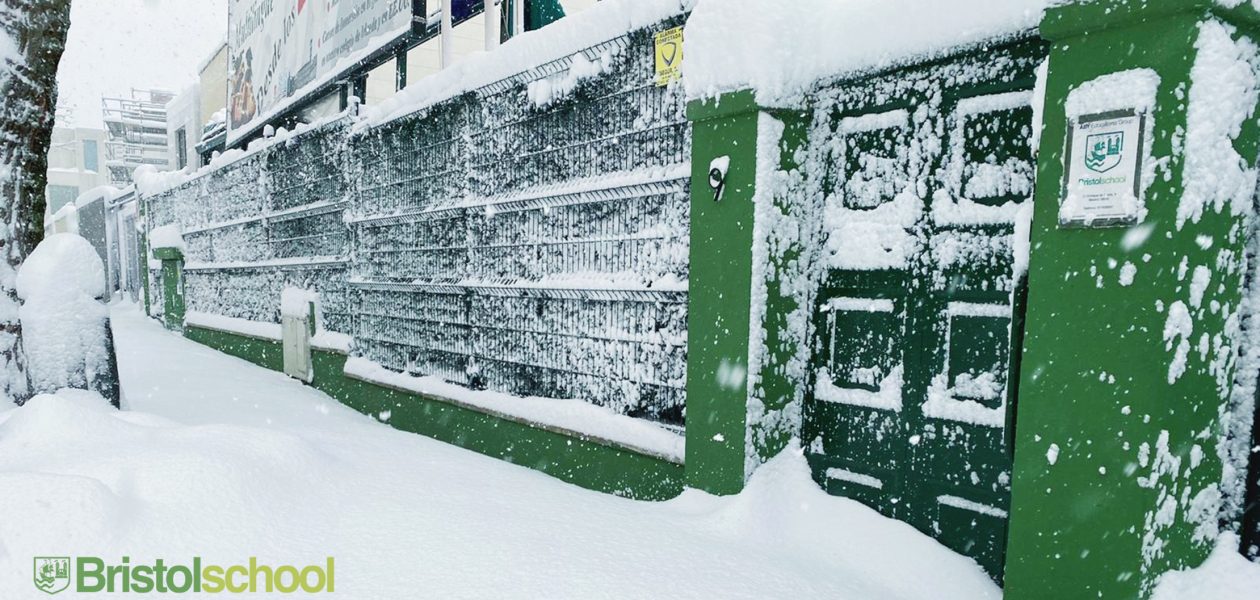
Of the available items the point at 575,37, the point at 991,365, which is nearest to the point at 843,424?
the point at 991,365

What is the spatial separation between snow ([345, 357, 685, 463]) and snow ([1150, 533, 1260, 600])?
2.17 metres

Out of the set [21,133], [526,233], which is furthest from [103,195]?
[526,233]

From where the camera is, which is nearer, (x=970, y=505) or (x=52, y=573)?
(x=52, y=573)

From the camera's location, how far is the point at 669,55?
3965 mm

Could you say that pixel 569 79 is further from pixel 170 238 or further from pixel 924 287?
pixel 170 238

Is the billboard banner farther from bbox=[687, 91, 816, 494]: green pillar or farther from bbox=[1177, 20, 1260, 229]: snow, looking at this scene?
bbox=[1177, 20, 1260, 229]: snow

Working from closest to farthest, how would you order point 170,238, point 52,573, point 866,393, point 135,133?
point 52,573, point 866,393, point 170,238, point 135,133

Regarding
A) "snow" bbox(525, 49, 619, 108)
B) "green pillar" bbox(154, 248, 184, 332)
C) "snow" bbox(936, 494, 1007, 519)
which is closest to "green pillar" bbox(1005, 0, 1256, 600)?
"snow" bbox(936, 494, 1007, 519)

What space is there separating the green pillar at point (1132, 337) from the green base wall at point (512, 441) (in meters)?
1.96

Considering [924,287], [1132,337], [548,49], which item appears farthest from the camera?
[548,49]

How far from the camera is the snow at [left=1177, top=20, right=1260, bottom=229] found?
6.97 ft

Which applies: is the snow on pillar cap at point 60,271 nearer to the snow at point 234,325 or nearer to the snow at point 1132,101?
the snow at point 234,325

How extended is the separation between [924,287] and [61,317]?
5.61 meters

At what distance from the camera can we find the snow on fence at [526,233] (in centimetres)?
409
